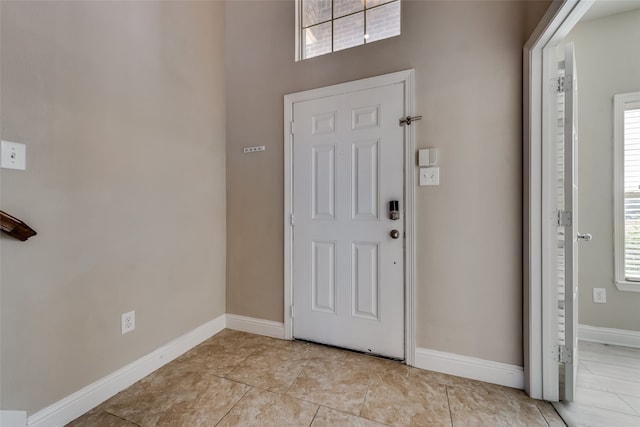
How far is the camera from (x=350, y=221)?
6.47 feet

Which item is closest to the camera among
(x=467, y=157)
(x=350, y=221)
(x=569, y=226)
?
(x=569, y=226)

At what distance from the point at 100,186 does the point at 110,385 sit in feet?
3.83

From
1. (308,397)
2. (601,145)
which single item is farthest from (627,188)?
(308,397)

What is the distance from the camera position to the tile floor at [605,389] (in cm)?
133

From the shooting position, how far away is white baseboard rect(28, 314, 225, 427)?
4.09 feet

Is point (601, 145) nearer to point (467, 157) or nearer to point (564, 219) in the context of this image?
point (564, 219)

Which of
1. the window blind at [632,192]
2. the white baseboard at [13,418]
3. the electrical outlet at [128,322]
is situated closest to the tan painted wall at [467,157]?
the window blind at [632,192]

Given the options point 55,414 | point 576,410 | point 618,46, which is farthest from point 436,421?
point 618,46

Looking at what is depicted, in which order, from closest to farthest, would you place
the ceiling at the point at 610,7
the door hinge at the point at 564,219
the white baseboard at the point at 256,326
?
the door hinge at the point at 564,219, the ceiling at the point at 610,7, the white baseboard at the point at 256,326

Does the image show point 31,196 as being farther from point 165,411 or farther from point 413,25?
point 413,25

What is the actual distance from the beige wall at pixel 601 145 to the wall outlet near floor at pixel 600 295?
25mm

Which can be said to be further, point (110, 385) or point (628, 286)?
point (628, 286)

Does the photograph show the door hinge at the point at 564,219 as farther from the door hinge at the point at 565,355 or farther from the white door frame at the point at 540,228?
the door hinge at the point at 565,355

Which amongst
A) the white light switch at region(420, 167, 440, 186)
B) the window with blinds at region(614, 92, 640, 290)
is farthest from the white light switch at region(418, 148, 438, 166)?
the window with blinds at region(614, 92, 640, 290)
